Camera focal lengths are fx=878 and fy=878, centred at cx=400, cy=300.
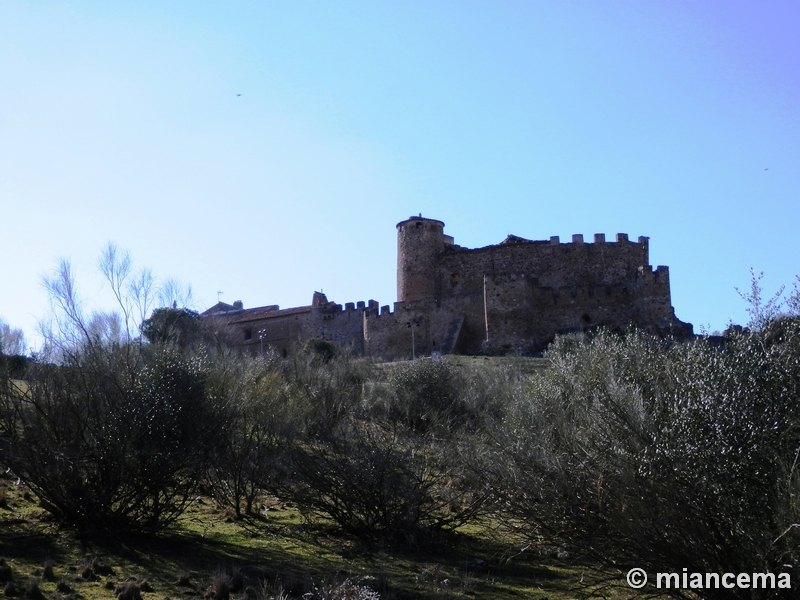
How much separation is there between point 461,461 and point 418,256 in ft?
109

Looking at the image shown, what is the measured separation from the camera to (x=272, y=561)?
1132 centimetres

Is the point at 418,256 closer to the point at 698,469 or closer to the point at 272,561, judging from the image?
the point at 272,561

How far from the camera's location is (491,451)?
12445mm

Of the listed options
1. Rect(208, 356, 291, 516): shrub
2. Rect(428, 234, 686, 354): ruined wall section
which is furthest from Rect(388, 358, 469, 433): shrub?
Rect(428, 234, 686, 354): ruined wall section

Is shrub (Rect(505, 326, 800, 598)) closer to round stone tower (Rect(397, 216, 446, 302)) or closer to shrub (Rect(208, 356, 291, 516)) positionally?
shrub (Rect(208, 356, 291, 516))

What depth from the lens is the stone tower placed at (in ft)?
149

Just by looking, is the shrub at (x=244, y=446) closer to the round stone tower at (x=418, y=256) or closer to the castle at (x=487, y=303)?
the castle at (x=487, y=303)

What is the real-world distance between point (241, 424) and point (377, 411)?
5298 millimetres

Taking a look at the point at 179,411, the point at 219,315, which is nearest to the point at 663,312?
the point at 219,315

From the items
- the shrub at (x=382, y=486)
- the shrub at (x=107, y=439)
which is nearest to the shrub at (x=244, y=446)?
the shrub at (x=382, y=486)

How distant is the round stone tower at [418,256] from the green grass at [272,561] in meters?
31.7

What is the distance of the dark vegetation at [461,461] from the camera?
317 inches

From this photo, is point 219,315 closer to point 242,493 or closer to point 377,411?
point 377,411

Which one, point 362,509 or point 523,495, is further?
point 362,509
